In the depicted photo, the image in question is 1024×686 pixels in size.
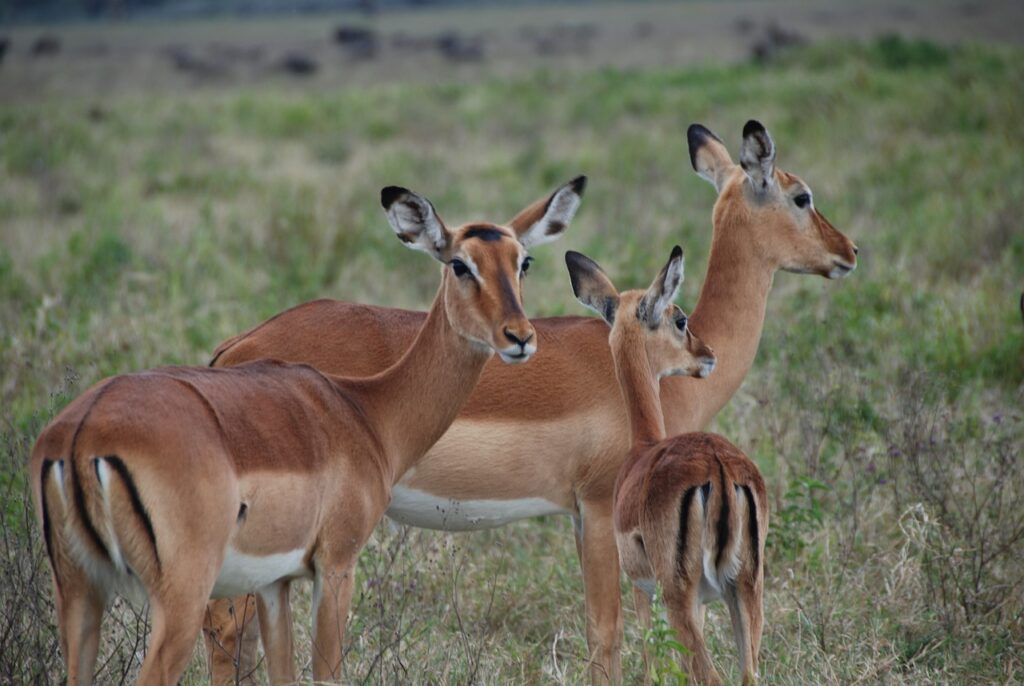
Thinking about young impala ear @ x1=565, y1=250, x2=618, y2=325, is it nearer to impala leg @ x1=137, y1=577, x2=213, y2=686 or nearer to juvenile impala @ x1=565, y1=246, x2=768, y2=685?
juvenile impala @ x1=565, y1=246, x2=768, y2=685

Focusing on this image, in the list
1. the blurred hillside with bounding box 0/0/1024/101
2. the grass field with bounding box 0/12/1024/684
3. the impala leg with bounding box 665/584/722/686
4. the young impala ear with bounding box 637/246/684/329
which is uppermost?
the young impala ear with bounding box 637/246/684/329

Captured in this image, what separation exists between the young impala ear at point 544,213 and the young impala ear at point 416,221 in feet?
1.16

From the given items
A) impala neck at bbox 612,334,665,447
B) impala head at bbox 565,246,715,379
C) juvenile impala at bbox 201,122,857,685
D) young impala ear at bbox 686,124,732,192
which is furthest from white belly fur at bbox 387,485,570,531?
young impala ear at bbox 686,124,732,192

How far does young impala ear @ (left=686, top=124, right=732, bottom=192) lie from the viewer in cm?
629

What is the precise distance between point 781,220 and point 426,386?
1.96 m

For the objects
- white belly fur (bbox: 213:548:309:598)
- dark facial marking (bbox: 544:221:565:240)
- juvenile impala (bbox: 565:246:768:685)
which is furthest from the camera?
dark facial marking (bbox: 544:221:565:240)

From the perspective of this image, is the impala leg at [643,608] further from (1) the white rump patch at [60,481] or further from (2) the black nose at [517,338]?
(1) the white rump patch at [60,481]

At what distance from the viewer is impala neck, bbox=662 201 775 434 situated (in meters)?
5.41

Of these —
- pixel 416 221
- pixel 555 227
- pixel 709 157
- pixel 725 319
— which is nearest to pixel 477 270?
pixel 416 221

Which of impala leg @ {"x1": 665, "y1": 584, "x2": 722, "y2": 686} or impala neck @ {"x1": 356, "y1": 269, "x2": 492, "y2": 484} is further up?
impala neck @ {"x1": 356, "y1": 269, "x2": 492, "y2": 484}

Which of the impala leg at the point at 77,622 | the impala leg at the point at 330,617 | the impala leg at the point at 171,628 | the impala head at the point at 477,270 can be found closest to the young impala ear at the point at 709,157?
the impala head at the point at 477,270

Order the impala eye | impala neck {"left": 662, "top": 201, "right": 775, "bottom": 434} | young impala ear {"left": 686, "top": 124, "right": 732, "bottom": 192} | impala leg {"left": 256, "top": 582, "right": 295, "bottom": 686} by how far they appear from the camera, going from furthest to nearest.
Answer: young impala ear {"left": 686, "top": 124, "right": 732, "bottom": 192}
impala neck {"left": 662, "top": 201, "right": 775, "bottom": 434}
the impala eye
impala leg {"left": 256, "top": 582, "right": 295, "bottom": 686}

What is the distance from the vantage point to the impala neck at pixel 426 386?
4.64 metres

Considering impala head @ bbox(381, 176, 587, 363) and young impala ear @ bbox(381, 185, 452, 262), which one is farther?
young impala ear @ bbox(381, 185, 452, 262)
